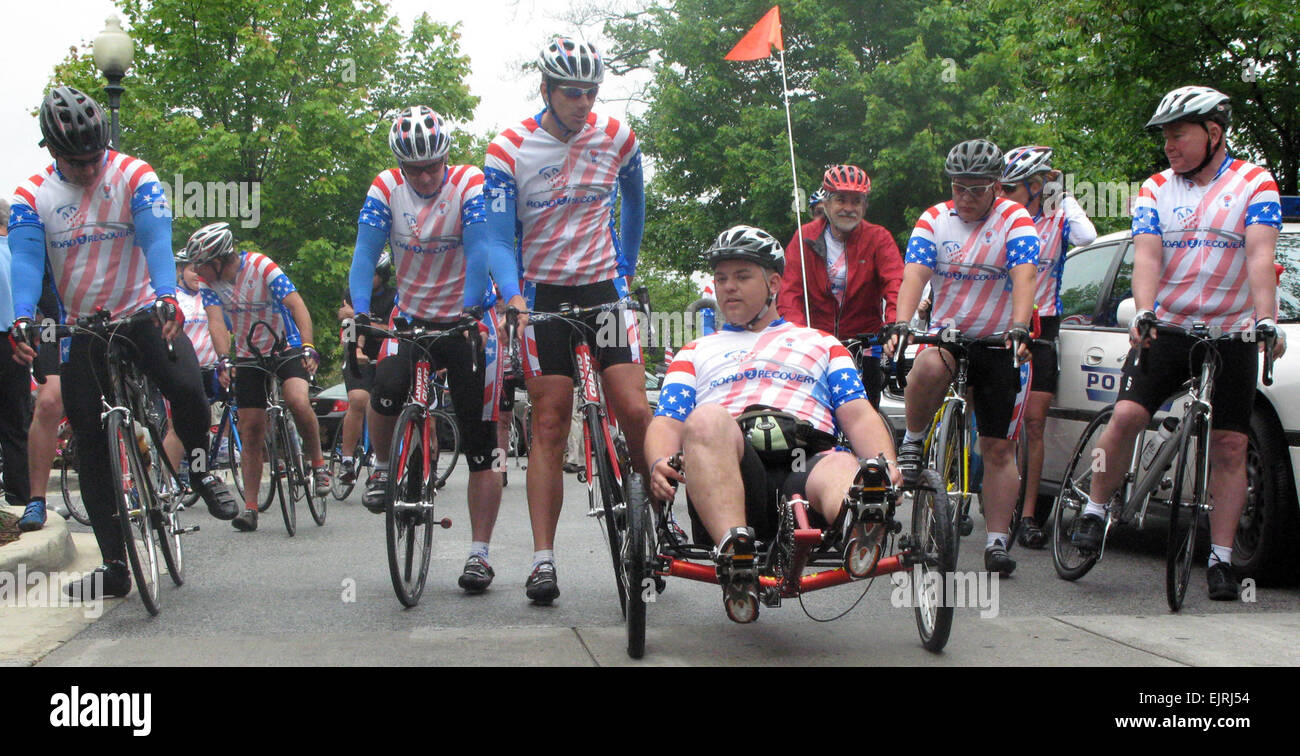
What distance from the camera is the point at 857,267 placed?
26.4 ft

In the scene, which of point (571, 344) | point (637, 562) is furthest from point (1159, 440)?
point (637, 562)

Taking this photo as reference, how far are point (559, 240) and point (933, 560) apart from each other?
2301 millimetres

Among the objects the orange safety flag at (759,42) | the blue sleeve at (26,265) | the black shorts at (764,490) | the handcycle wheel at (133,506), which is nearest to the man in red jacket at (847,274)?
the black shorts at (764,490)

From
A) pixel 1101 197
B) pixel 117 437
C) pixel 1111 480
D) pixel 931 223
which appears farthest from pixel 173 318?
pixel 1101 197

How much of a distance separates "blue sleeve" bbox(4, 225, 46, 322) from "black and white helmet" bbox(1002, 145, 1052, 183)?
199 inches

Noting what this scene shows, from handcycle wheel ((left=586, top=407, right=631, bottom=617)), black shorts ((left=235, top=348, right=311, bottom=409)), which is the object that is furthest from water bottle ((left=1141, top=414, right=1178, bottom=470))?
black shorts ((left=235, top=348, right=311, bottom=409))

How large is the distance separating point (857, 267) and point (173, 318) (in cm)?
384

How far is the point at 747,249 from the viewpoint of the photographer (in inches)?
207

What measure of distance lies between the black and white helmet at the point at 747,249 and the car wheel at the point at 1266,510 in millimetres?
2534

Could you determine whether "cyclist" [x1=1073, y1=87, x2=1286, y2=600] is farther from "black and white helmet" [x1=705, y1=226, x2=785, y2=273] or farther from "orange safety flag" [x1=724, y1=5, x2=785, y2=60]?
"orange safety flag" [x1=724, y1=5, x2=785, y2=60]

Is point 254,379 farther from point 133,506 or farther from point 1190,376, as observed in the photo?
point 1190,376

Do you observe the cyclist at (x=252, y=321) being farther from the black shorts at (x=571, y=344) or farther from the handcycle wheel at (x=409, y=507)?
the black shorts at (x=571, y=344)

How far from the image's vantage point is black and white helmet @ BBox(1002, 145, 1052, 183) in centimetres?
805

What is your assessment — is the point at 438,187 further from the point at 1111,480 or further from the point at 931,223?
the point at 1111,480
